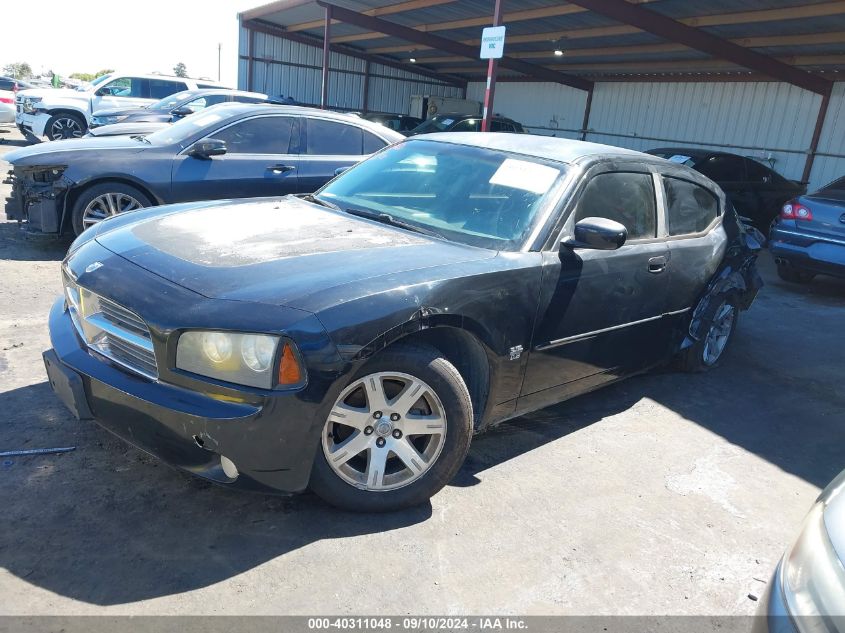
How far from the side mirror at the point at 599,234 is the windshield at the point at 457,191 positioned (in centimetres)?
25

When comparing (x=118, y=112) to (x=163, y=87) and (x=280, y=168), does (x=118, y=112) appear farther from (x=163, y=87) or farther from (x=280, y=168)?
(x=280, y=168)

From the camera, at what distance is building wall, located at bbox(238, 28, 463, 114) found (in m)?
21.8

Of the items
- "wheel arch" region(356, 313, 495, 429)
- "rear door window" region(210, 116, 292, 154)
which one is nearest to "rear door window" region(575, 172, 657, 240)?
"wheel arch" region(356, 313, 495, 429)

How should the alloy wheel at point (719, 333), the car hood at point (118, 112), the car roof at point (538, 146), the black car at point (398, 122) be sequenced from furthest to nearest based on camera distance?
1. the black car at point (398, 122)
2. the car hood at point (118, 112)
3. the alloy wheel at point (719, 333)
4. the car roof at point (538, 146)

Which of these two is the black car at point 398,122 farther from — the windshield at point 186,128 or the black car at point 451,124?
the windshield at point 186,128

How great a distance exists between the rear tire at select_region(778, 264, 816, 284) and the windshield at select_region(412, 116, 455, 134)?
8.26m

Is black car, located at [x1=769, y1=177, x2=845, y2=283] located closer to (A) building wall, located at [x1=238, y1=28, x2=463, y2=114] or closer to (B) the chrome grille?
(B) the chrome grille

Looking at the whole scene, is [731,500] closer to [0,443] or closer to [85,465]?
[85,465]

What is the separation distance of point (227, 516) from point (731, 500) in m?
2.40

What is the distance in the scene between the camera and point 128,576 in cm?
234

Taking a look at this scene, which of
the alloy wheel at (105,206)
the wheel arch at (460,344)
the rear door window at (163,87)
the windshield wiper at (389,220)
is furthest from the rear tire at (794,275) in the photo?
the rear door window at (163,87)

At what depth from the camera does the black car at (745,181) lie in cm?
1049

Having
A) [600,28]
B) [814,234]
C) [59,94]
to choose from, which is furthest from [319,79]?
[814,234]

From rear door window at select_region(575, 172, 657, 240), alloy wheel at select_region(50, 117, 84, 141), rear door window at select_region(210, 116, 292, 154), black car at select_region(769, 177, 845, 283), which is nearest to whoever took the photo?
rear door window at select_region(575, 172, 657, 240)
